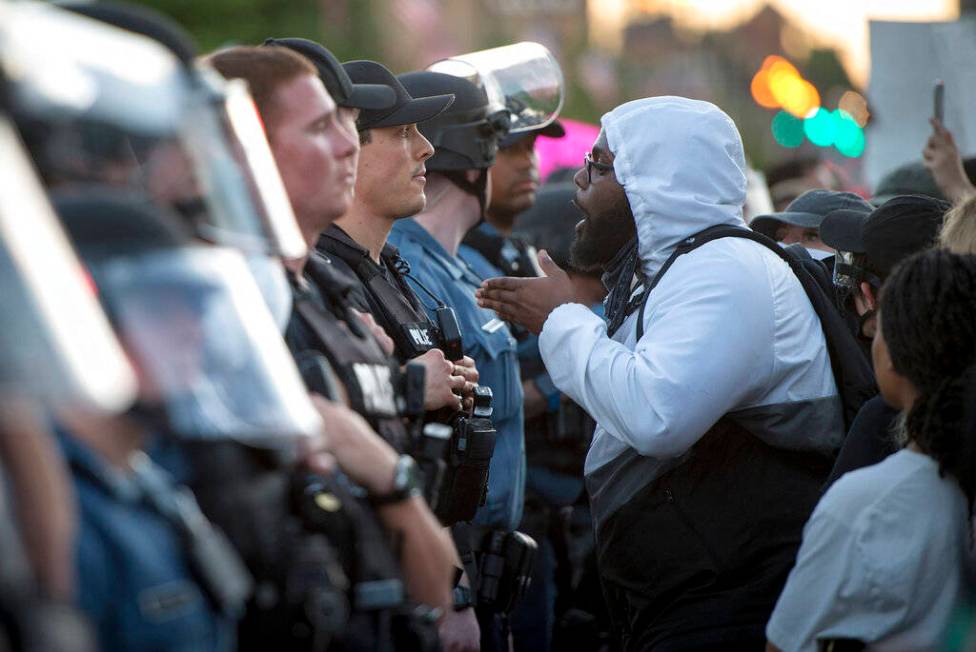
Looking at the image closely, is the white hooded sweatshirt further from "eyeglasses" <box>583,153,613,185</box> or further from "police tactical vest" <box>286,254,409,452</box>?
"police tactical vest" <box>286,254,409,452</box>

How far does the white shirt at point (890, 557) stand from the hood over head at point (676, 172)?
108 cm

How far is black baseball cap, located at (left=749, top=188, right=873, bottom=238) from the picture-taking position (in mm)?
5159

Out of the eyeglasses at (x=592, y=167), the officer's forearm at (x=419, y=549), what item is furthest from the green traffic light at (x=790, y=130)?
the officer's forearm at (x=419, y=549)

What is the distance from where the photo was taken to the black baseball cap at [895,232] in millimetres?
4207

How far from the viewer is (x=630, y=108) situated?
13.6 ft

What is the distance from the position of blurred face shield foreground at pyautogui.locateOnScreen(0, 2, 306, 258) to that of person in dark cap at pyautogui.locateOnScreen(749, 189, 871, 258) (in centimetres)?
307

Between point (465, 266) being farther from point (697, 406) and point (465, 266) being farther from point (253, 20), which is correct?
point (253, 20)

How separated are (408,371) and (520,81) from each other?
8.56 ft

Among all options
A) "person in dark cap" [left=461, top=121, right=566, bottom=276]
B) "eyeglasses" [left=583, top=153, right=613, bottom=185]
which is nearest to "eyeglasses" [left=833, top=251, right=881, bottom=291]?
"eyeglasses" [left=583, top=153, right=613, bottom=185]

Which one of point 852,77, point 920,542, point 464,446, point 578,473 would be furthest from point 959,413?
point 852,77

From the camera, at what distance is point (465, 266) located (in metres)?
5.29

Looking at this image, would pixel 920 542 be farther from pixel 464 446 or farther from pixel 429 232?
pixel 429 232

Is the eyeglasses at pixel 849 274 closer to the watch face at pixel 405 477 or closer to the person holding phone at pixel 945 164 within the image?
the person holding phone at pixel 945 164

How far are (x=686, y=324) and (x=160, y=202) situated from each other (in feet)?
6.00
